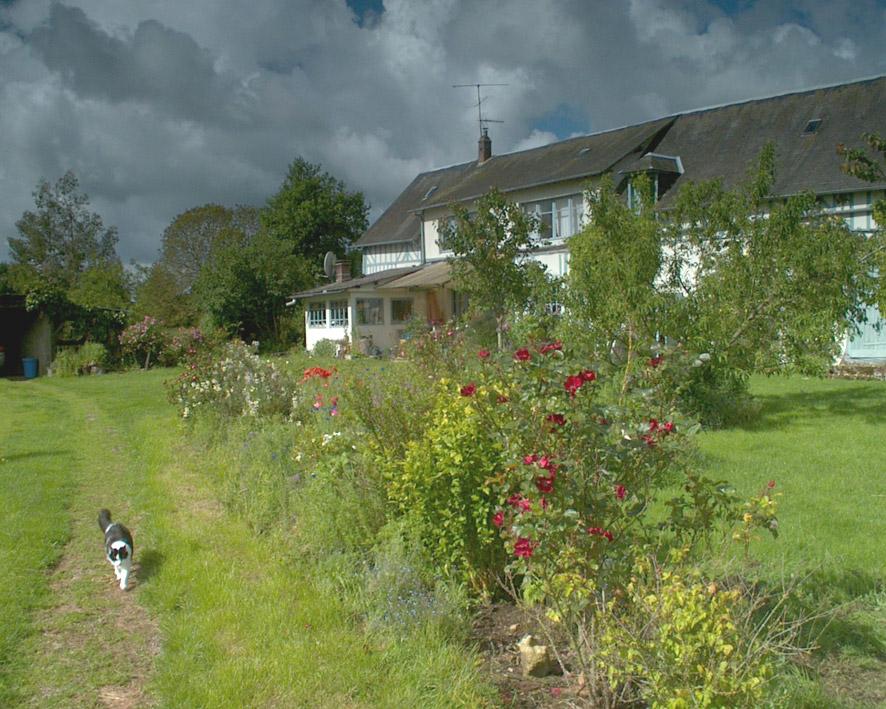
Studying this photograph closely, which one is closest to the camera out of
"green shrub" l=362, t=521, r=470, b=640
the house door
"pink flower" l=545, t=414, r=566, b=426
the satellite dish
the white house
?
"pink flower" l=545, t=414, r=566, b=426

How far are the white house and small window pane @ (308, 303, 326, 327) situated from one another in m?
0.05

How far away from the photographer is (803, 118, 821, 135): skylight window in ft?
71.2

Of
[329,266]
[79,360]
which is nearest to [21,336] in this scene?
[79,360]

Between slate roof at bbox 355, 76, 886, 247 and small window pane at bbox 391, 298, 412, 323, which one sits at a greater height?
slate roof at bbox 355, 76, 886, 247

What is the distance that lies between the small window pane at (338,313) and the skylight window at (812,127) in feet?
54.7

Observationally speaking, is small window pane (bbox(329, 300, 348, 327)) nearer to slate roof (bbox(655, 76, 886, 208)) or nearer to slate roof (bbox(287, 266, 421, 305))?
slate roof (bbox(287, 266, 421, 305))

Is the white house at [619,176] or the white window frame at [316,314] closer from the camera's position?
the white house at [619,176]

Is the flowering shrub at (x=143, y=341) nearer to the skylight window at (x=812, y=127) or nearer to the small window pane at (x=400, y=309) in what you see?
the small window pane at (x=400, y=309)

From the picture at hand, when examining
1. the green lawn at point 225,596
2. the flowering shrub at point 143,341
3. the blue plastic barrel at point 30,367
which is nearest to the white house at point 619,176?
the flowering shrub at point 143,341

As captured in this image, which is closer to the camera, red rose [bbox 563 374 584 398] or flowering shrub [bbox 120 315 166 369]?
red rose [bbox 563 374 584 398]

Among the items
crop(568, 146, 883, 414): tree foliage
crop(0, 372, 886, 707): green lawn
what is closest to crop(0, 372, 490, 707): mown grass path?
crop(0, 372, 886, 707): green lawn

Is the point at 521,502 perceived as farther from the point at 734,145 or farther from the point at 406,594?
the point at 734,145

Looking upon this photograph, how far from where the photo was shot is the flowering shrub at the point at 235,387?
9.43 meters

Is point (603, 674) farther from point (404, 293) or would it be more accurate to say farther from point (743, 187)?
point (404, 293)
